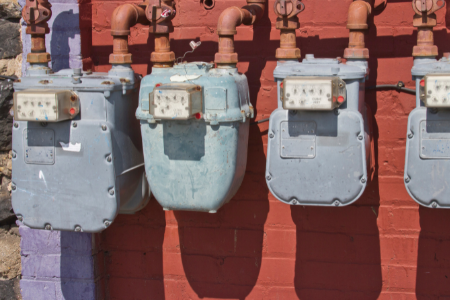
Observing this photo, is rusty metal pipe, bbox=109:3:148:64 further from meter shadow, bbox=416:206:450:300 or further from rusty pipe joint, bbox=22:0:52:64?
meter shadow, bbox=416:206:450:300

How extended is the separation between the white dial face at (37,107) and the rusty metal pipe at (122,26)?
325 mm

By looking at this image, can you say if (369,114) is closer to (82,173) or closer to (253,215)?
(253,215)

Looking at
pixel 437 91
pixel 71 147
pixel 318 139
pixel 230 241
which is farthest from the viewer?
pixel 230 241

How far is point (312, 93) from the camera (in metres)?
1.75

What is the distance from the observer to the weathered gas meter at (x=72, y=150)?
1902 millimetres

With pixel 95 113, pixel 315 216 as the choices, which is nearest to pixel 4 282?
pixel 95 113

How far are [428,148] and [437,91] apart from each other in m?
0.20

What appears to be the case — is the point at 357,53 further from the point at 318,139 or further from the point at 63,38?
the point at 63,38

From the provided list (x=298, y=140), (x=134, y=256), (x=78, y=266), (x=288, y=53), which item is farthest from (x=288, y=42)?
(x=78, y=266)

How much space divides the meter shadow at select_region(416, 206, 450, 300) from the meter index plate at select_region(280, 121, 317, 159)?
0.68 m

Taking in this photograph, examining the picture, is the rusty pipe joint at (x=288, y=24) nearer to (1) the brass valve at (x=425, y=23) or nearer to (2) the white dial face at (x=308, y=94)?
(2) the white dial face at (x=308, y=94)

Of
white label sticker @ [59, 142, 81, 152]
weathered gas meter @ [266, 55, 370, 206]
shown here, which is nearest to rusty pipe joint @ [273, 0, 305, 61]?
weathered gas meter @ [266, 55, 370, 206]

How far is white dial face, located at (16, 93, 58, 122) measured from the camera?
Answer: 1835 mm

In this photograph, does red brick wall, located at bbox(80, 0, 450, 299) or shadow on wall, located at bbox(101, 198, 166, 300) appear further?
shadow on wall, located at bbox(101, 198, 166, 300)
